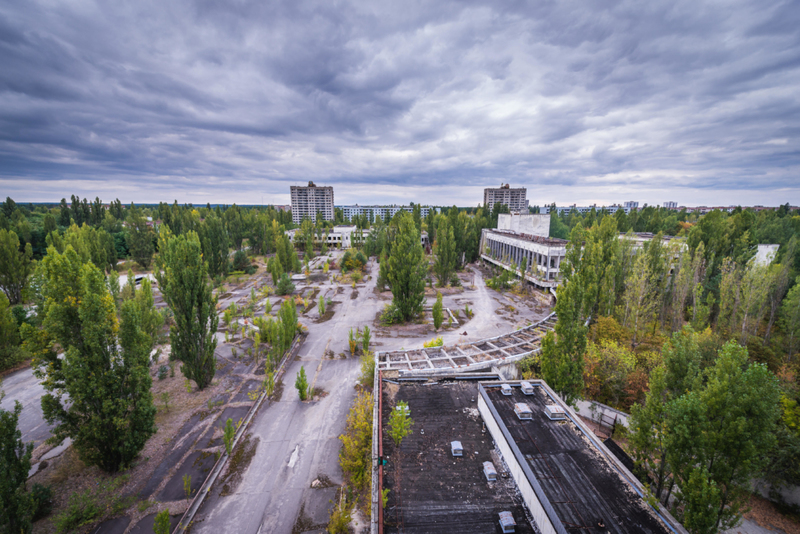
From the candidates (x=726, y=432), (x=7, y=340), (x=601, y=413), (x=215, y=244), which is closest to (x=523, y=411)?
(x=726, y=432)

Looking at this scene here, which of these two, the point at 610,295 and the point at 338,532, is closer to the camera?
the point at 338,532

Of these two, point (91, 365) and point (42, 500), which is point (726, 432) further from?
point (42, 500)

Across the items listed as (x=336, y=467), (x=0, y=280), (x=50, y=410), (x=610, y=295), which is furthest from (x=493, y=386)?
(x=0, y=280)

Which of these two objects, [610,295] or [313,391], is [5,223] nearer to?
[313,391]

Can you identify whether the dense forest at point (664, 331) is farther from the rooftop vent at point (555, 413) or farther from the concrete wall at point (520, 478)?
the concrete wall at point (520, 478)

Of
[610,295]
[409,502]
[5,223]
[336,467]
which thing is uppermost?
[5,223]

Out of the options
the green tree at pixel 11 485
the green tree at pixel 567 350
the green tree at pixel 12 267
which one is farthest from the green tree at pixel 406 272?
the green tree at pixel 12 267
